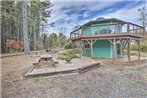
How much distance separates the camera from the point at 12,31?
2481cm

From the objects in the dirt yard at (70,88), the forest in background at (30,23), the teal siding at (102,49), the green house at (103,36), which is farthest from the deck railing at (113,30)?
the forest in background at (30,23)

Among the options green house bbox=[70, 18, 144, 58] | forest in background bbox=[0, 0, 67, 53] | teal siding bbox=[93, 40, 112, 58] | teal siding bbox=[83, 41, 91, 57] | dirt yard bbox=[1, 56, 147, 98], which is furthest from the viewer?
forest in background bbox=[0, 0, 67, 53]

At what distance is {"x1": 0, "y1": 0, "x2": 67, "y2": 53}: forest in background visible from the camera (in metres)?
22.5

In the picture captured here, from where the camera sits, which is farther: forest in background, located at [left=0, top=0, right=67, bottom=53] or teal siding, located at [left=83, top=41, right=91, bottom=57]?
forest in background, located at [left=0, top=0, right=67, bottom=53]

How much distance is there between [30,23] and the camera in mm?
25125

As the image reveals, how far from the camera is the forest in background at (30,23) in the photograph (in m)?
22.5

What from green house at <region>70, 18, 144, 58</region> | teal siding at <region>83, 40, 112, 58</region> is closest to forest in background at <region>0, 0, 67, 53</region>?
green house at <region>70, 18, 144, 58</region>

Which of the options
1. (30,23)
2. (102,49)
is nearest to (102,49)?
(102,49)

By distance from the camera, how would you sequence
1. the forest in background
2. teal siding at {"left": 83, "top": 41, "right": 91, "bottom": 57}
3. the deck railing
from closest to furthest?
the deck railing
teal siding at {"left": 83, "top": 41, "right": 91, "bottom": 57}
the forest in background

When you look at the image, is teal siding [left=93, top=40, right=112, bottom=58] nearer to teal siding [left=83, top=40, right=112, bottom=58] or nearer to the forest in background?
teal siding [left=83, top=40, right=112, bottom=58]

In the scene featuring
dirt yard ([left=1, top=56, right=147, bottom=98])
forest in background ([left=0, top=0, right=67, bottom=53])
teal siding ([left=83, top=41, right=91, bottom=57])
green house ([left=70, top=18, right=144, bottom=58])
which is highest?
forest in background ([left=0, top=0, right=67, bottom=53])

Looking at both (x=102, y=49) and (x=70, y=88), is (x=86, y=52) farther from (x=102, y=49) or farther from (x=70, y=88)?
(x=70, y=88)

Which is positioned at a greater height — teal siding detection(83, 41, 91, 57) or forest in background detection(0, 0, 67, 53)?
forest in background detection(0, 0, 67, 53)

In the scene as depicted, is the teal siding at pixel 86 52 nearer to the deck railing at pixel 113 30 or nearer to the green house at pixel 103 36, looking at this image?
the green house at pixel 103 36
